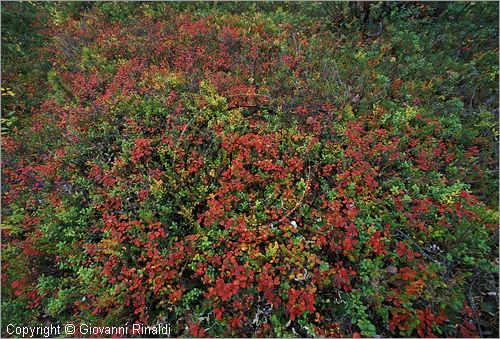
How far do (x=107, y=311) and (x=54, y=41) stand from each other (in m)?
9.48

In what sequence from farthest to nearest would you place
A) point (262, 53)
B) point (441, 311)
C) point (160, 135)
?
point (262, 53) → point (160, 135) → point (441, 311)

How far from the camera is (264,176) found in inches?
228

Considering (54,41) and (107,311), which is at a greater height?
(54,41)

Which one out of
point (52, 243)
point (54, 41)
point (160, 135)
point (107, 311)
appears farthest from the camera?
point (54, 41)

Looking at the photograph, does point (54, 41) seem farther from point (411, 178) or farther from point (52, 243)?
Answer: point (411, 178)

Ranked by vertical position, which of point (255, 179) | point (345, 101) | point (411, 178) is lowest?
point (255, 179)

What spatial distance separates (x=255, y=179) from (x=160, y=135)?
2.52m

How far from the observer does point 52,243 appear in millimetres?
5324

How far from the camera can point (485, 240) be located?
4.75 m

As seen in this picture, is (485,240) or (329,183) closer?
(485,240)

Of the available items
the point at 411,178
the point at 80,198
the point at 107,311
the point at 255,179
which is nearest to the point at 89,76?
the point at 80,198

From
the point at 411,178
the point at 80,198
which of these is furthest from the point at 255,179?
the point at 80,198

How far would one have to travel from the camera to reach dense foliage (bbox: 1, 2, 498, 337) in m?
4.52

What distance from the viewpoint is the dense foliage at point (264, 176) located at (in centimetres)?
452
